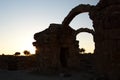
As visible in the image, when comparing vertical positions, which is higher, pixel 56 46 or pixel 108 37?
pixel 108 37

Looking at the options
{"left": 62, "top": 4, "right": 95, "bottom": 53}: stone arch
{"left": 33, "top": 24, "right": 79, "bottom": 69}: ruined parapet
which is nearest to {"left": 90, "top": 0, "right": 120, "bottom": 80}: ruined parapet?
{"left": 62, "top": 4, "right": 95, "bottom": 53}: stone arch

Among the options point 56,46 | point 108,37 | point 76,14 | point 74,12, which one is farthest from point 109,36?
point 56,46

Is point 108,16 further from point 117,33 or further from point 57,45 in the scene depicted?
point 57,45

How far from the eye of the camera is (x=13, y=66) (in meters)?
25.5

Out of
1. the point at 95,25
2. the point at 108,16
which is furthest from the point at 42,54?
the point at 108,16

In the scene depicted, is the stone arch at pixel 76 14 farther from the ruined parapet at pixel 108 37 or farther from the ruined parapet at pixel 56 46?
the ruined parapet at pixel 108 37

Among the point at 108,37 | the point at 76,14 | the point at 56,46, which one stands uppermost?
the point at 76,14

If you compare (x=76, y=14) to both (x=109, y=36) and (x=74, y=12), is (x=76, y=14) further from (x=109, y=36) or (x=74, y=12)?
(x=109, y=36)

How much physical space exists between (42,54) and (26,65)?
973cm

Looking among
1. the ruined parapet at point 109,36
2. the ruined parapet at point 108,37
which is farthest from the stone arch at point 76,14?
the ruined parapet at point 109,36

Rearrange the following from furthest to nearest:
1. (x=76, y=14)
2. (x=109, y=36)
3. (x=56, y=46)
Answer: (x=56, y=46) < (x=76, y=14) < (x=109, y=36)

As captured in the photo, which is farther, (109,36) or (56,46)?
(56,46)

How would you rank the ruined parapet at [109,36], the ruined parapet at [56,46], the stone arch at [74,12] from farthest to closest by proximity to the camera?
the ruined parapet at [56,46] < the stone arch at [74,12] < the ruined parapet at [109,36]

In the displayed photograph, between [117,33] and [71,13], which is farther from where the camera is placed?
[71,13]
